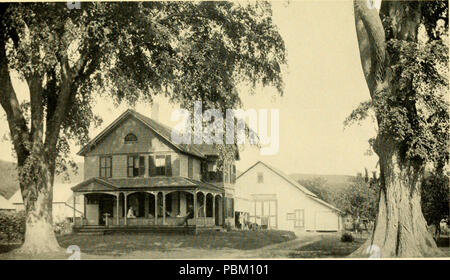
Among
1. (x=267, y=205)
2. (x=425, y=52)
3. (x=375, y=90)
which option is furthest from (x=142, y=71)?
Result: (x=425, y=52)

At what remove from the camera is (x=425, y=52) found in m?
10.3

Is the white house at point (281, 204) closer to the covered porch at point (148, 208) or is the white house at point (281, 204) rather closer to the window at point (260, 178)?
the window at point (260, 178)

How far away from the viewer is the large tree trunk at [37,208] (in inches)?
486

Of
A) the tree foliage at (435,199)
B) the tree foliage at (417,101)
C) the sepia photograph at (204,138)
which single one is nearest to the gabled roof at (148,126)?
the sepia photograph at (204,138)

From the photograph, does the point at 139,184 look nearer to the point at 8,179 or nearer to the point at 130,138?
the point at 130,138

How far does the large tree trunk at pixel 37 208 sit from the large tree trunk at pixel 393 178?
6919 millimetres

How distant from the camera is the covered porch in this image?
13.3 m

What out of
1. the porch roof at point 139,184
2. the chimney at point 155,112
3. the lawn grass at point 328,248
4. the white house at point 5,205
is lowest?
the lawn grass at point 328,248

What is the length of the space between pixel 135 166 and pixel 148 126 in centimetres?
127

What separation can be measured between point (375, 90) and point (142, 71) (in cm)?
560

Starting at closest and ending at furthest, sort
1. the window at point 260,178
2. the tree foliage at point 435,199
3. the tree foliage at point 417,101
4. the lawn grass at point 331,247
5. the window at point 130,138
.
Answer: the tree foliage at point 417,101 → the lawn grass at point 331,247 → the tree foliage at point 435,199 → the window at point 260,178 → the window at point 130,138

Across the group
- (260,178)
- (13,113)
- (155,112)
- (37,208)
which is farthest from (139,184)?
(260,178)

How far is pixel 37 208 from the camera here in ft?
41.3
